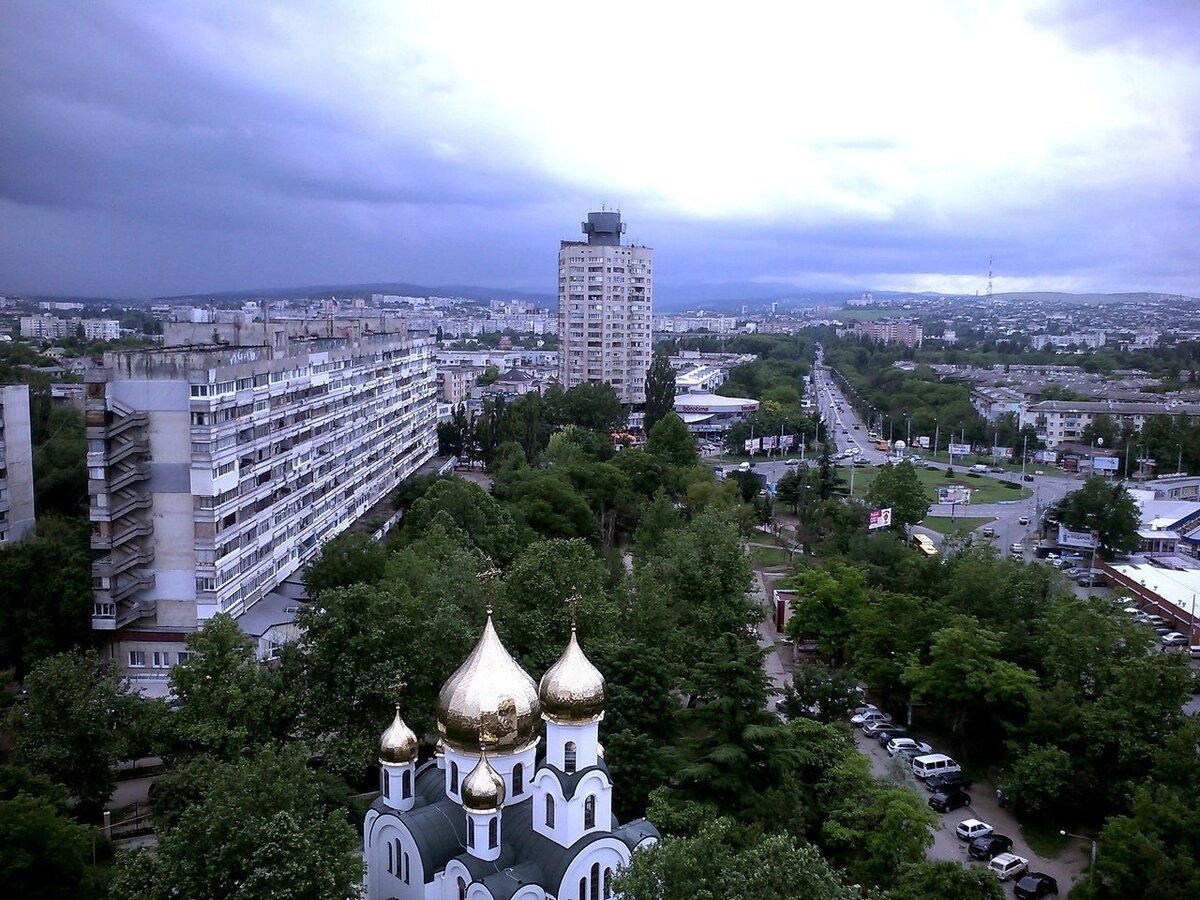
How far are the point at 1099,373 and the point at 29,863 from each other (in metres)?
140

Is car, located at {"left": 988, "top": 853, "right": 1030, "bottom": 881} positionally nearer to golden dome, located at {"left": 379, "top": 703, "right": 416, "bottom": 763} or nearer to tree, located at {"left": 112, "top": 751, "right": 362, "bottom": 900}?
golden dome, located at {"left": 379, "top": 703, "right": 416, "bottom": 763}

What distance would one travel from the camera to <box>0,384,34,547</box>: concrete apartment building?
1532 inches

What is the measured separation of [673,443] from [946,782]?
135 feet

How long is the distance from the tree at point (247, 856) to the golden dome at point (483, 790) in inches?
85.1

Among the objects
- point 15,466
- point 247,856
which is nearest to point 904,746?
point 247,856

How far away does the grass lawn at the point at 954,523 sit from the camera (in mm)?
57400

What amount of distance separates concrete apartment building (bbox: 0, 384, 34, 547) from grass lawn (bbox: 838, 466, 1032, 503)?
48579mm

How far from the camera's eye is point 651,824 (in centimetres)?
1898

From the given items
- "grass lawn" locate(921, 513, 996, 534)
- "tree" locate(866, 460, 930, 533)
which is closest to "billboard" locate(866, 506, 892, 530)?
"tree" locate(866, 460, 930, 533)

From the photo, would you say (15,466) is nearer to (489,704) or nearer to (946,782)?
(489,704)

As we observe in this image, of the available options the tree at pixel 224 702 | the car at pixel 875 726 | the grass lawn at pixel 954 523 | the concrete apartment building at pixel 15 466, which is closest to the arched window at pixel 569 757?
the tree at pixel 224 702

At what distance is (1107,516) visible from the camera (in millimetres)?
49688

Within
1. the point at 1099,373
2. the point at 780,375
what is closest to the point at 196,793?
the point at 780,375

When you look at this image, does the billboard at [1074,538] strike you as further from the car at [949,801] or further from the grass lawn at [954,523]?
the car at [949,801]
